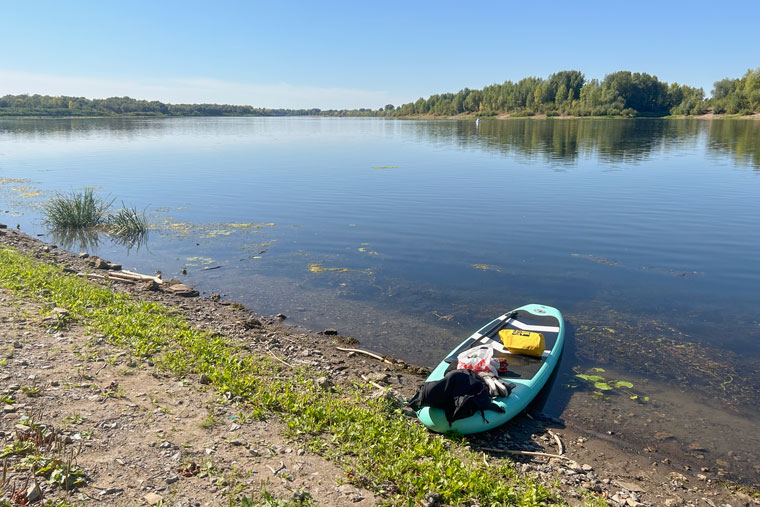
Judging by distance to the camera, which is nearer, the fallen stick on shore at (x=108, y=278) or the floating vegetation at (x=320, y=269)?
the fallen stick on shore at (x=108, y=278)

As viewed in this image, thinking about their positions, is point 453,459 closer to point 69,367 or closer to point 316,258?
point 69,367

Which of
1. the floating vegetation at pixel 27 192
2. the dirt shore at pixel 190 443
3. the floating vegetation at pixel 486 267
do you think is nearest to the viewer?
the dirt shore at pixel 190 443

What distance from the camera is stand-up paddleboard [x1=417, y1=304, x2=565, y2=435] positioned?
7.38 meters

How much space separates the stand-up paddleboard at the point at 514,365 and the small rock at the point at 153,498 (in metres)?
3.96

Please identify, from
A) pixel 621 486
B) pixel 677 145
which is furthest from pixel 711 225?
pixel 677 145

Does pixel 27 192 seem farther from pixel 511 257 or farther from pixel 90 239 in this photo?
pixel 511 257

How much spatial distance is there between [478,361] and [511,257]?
8.55 meters

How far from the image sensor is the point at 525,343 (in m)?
9.68

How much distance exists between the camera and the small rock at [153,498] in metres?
4.57

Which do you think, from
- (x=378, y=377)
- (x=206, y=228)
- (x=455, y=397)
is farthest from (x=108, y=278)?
(x=455, y=397)

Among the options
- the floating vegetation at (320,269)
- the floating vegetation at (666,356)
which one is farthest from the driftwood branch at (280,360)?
the floating vegetation at (320,269)

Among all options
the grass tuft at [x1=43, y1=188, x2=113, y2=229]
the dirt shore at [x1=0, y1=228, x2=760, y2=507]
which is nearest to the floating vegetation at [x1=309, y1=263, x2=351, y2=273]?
the dirt shore at [x1=0, y1=228, x2=760, y2=507]

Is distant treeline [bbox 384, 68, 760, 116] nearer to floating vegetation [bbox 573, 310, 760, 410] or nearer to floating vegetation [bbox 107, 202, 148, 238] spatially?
floating vegetation [bbox 573, 310, 760, 410]

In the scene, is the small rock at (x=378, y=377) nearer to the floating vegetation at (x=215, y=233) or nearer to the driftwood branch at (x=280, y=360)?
the driftwood branch at (x=280, y=360)
